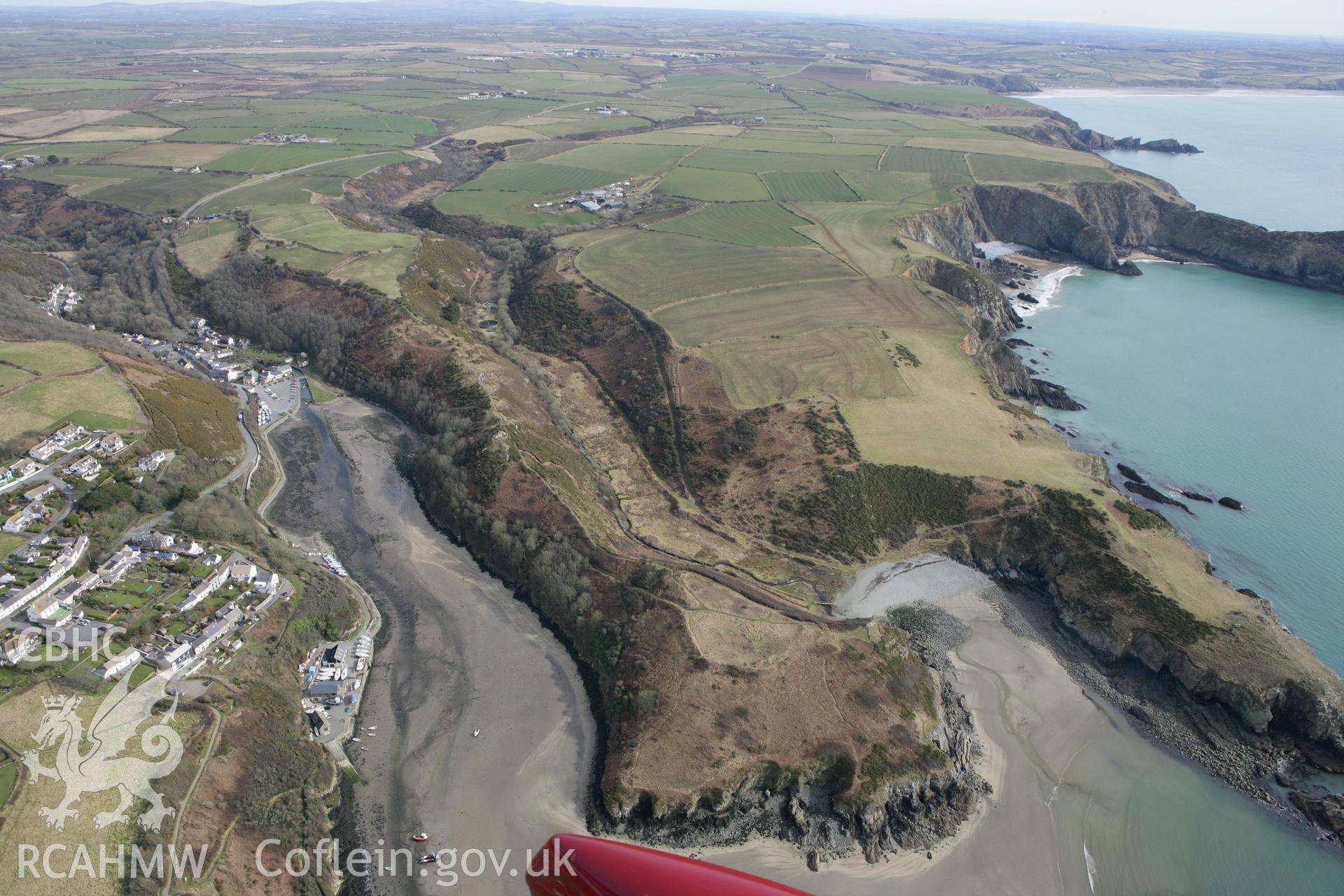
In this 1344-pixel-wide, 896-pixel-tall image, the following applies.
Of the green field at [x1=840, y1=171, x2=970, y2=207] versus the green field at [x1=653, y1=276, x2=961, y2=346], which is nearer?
the green field at [x1=653, y1=276, x2=961, y2=346]

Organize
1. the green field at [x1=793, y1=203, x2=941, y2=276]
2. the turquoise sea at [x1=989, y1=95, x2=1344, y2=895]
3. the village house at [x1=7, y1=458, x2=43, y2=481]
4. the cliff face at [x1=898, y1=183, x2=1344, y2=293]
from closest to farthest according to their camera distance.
A: the turquoise sea at [x1=989, y1=95, x2=1344, y2=895] < the village house at [x1=7, y1=458, x2=43, y2=481] < the green field at [x1=793, y1=203, x2=941, y2=276] < the cliff face at [x1=898, y1=183, x2=1344, y2=293]

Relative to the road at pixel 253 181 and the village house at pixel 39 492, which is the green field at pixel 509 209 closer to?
the road at pixel 253 181

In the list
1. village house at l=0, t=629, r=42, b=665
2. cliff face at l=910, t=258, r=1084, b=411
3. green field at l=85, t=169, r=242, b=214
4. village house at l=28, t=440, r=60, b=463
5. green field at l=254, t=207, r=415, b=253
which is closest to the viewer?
village house at l=0, t=629, r=42, b=665

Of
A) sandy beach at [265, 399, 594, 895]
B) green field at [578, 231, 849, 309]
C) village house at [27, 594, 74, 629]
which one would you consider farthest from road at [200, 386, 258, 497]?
green field at [578, 231, 849, 309]

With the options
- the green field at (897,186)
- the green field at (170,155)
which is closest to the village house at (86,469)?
the green field at (170,155)

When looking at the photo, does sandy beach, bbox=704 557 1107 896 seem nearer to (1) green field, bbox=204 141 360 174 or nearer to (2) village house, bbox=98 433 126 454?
(2) village house, bbox=98 433 126 454

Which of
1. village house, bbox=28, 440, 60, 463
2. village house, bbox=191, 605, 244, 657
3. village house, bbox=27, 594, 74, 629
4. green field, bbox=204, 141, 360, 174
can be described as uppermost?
green field, bbox=204, 141, 360, 174
